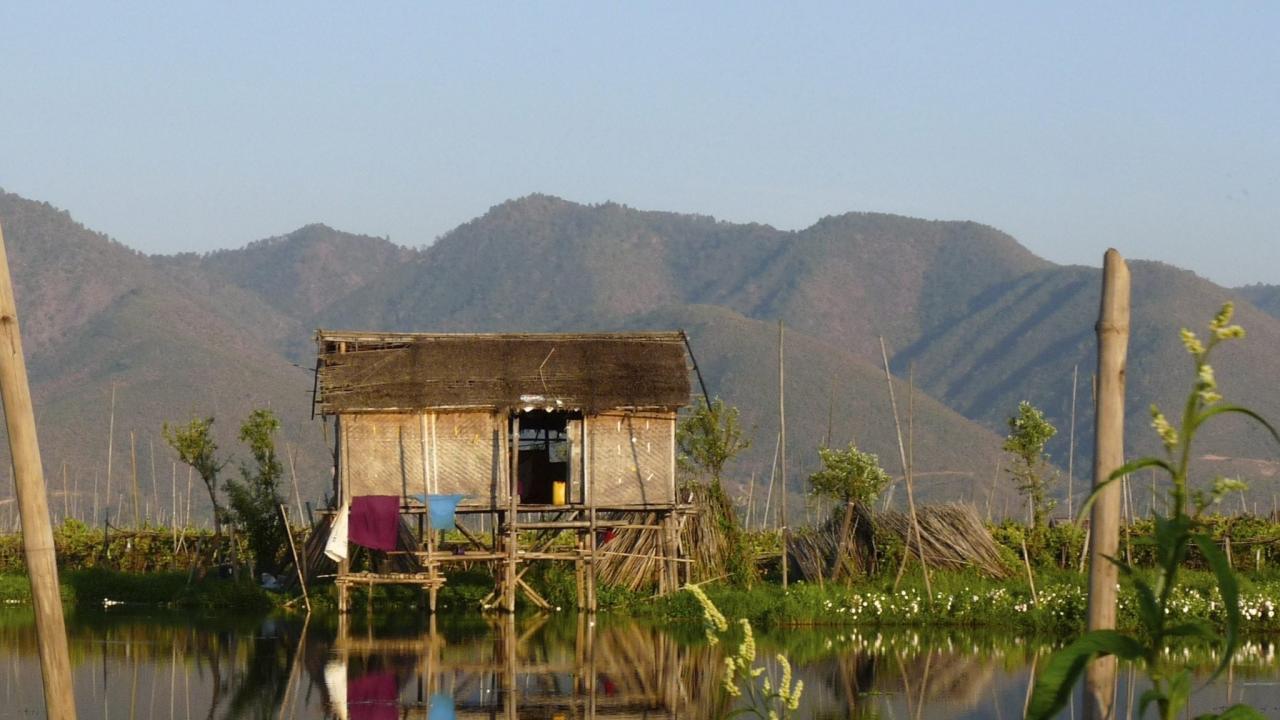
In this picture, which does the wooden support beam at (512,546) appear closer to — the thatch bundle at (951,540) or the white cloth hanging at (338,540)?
the white cloth hanging at (338,540)

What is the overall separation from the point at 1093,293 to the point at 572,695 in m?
117

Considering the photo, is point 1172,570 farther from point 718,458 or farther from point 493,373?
point 718,458

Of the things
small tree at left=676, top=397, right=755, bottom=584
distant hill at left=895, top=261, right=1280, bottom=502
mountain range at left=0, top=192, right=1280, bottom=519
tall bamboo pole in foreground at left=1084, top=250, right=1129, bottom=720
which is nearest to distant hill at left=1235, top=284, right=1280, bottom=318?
mountain range at left=0, top=192, right=1280, bottom=519

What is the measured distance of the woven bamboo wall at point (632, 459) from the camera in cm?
2538

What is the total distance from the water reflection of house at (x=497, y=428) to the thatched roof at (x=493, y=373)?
2cm

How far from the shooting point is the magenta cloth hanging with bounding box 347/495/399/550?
2438 cm

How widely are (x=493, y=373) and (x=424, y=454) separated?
161cm

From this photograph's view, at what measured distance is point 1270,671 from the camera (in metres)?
17.5

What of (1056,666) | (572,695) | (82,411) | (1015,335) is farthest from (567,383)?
(1015,335)

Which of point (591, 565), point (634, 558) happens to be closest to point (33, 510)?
point (591, 565)

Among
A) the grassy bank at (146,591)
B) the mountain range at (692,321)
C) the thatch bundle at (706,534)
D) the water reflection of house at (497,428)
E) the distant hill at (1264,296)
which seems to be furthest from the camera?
the distant hill at (1264,296)

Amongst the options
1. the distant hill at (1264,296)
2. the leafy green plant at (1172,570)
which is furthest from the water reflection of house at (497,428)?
the distant hill at (1264,296)

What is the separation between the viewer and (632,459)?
83.8 feet

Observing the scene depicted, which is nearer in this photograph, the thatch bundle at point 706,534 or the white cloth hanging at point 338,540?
the white cloth hanging at point 338,540
